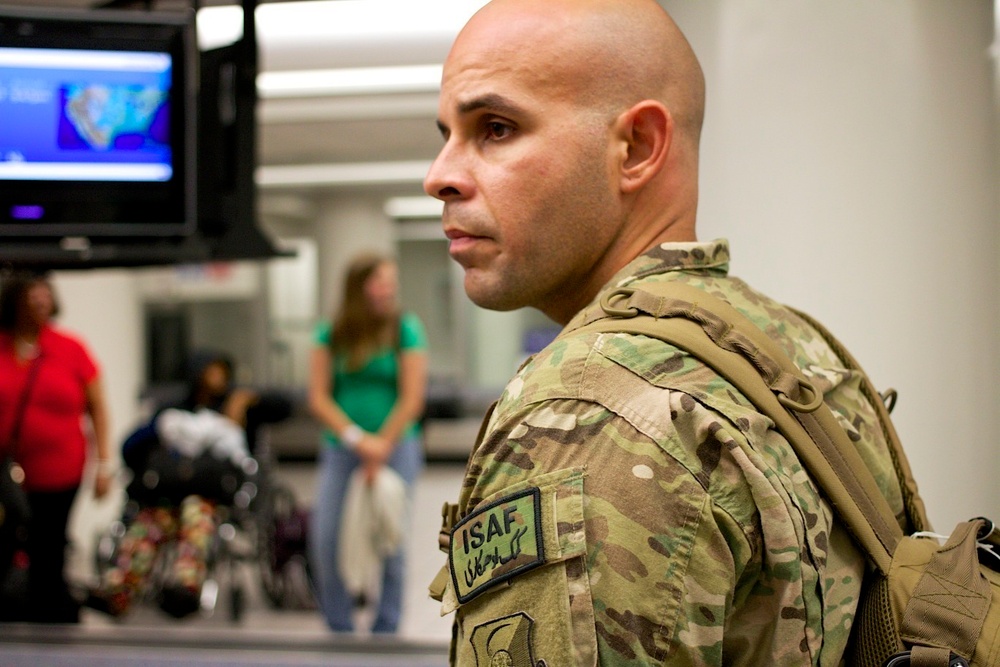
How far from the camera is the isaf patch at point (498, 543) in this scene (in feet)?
2.73

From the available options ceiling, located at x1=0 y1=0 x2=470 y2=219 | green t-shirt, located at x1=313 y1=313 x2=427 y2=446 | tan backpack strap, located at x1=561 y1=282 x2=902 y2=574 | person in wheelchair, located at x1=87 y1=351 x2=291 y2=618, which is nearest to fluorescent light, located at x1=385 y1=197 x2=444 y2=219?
ceiling, located at x1=0 y1=0 x2=470 y2=219

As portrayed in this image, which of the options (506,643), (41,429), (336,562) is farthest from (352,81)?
(506,643)

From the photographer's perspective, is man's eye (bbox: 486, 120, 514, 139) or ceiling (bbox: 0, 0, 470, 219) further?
ceiling (bbox: 0, 0, 470, 219)

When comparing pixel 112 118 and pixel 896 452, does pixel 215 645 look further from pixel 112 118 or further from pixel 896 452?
pixel 896 452

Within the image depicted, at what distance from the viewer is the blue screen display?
241 cm

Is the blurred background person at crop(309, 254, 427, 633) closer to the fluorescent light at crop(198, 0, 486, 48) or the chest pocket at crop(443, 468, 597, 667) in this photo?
the fluorescent light at crop(198, 0, 486, 48)

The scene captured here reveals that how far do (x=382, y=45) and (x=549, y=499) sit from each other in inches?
230

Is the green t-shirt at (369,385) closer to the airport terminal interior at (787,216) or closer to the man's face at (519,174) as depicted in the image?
the airport terminal interior at (787,216)

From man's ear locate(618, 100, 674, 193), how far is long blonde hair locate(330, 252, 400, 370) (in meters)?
2.89

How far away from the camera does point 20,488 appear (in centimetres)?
403

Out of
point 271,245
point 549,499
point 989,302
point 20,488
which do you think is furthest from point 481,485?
point 20,488

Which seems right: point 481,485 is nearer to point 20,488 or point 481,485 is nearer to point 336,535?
point 336,535

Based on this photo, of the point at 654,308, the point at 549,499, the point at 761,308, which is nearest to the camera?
the point at 549,499

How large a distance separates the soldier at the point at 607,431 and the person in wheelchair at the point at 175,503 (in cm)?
373
